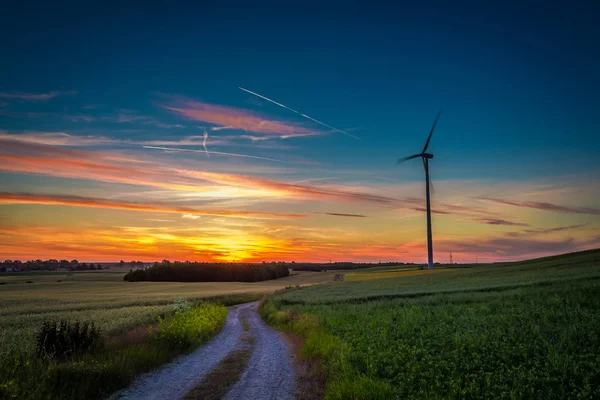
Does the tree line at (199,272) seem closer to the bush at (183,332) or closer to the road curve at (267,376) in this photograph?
the bush at (183,332)

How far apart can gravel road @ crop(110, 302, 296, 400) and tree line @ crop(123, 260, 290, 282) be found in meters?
118

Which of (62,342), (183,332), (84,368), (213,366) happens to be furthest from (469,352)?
(62,342)

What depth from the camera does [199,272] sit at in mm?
140875

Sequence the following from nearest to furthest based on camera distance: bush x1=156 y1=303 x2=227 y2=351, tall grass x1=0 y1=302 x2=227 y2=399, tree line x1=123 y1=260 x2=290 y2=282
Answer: tall grass x1=0 y1=302 x2=227 y2=399 < bush x1=156 y1=303 x2=227 y2=351 < tree line x1=123 y1=260 x2=290 y2=282

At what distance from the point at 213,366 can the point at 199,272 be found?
421ft

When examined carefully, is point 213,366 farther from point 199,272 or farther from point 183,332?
point 199,272

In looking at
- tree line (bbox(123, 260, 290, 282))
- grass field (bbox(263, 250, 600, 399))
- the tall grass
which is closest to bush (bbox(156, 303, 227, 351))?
the tall grass

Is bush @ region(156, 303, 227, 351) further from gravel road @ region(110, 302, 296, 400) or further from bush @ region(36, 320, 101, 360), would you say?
bush @ region(36, 320, 101, 360)

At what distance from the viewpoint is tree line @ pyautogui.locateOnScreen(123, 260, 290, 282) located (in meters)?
137

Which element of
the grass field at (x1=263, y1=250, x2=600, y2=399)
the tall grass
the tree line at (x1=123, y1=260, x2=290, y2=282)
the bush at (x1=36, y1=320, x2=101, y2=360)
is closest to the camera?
the grass field at (x1=263, y1=250, x2=600, y2=399)

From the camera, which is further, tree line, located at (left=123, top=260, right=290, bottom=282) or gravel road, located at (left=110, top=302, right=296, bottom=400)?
tree line, located at (left=123, top=260, right=290, bottom=282)

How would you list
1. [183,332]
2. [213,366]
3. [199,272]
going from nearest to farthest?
[213,366] < [183,332] < [199,272]

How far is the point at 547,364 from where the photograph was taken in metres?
10.9

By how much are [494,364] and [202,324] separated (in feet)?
65.2
